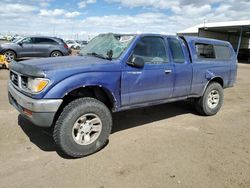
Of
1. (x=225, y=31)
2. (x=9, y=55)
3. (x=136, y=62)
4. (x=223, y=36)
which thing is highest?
(x=225, y=31)

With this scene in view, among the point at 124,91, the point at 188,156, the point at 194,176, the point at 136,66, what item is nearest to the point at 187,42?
the point at 136,66

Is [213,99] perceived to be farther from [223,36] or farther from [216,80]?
[223,36]

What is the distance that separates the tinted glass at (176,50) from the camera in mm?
5148

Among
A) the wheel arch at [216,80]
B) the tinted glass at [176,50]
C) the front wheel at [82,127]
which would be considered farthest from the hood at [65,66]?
the wheel arch at [216,80]

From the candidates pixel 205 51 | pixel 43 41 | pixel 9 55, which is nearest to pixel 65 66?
pixel 205 51

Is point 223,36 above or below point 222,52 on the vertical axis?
above

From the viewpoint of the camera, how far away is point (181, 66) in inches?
205

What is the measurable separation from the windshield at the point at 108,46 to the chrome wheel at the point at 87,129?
1.10 metres

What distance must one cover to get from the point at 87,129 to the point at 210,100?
3482 mm

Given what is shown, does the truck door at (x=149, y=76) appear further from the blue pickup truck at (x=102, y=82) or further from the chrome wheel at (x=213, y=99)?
the chrome wheel at (x=213, y=99)

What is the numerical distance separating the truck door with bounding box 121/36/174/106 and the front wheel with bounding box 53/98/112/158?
55 cm

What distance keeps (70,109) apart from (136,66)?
4.39 ft

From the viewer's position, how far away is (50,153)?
3.99 meters

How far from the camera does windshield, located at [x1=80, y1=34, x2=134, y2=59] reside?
14.7 ft
